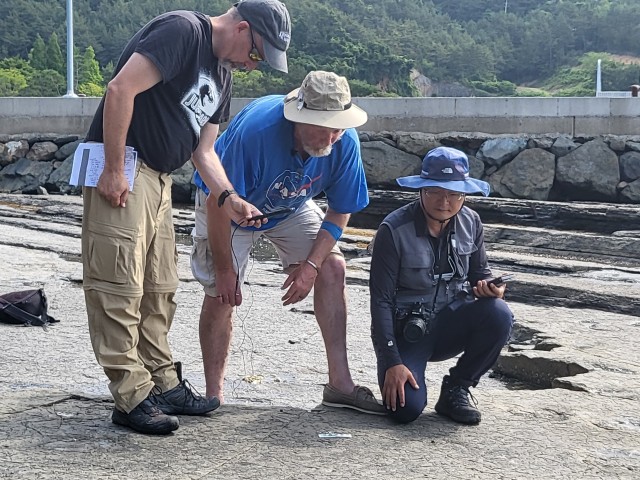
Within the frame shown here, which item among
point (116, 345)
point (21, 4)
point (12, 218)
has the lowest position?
point (12, 218)

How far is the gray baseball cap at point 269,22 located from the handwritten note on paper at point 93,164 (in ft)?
2.04

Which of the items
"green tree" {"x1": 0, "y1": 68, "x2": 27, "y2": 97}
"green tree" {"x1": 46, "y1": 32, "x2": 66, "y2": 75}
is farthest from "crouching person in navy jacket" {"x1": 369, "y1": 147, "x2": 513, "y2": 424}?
"green tree" {"x1": 46, "y1": 32, "x2": 66, "y2": 75}

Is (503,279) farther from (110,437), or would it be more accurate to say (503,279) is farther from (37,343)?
(37,343)

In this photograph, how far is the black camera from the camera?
13.4 feet

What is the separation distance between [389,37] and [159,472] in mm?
49226

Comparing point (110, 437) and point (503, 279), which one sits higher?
point (503, 279)

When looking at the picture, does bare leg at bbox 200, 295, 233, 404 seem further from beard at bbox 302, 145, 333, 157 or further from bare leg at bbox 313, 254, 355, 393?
beard at bbox 302, 145, 333, 157

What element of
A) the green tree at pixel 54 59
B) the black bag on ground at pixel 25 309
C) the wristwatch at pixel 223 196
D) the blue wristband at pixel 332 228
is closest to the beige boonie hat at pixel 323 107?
the wristwatch at pixel 223 196

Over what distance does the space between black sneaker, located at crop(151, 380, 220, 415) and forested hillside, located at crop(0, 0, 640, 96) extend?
33.1 meters

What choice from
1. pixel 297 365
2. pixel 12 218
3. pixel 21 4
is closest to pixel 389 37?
pixel 21 4

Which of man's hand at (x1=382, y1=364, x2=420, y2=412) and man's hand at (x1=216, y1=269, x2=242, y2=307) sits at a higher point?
man's hand at (x1=216, y1=269, x2=242, y2=307)

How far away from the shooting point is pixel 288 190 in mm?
4156

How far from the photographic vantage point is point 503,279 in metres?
4.18

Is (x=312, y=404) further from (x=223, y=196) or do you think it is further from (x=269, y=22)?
(x=269, y=22)
